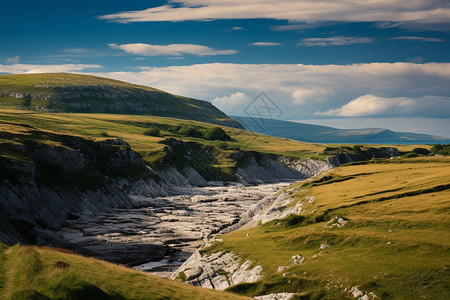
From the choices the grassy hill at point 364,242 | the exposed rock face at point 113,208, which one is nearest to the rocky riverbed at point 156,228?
the exposed rock face at point 113,208

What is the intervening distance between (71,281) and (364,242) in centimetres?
3037

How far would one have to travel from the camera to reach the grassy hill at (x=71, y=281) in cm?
2566

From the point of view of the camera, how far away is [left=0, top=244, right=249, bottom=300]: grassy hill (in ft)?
84.2

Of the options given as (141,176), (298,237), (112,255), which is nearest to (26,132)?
(141,176)

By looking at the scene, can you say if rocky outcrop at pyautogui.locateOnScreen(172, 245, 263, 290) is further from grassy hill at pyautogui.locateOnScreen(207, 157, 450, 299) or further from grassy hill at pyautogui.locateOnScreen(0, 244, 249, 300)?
grassy hill at pyautogui.locateOnScreen(0, 244, 249, 300)

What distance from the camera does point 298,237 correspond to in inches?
2055

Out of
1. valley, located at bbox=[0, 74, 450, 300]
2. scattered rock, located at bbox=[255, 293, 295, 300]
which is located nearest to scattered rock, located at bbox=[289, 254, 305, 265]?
valley, located at bbox=[0, 74, 450, 300]

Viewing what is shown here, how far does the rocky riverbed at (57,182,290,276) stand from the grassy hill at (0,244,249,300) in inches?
1157

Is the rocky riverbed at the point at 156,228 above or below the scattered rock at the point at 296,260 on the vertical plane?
below

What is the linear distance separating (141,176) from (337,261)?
117311 millimetres

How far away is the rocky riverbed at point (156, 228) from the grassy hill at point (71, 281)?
29.4 meters

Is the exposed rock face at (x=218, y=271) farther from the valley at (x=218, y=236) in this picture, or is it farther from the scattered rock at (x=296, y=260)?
the scattered rock at (x=296, y=260)

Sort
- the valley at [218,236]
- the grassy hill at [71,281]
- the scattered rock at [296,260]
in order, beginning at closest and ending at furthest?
the grassy hill at [71,281] < the valley at [218,236] < the scattered rock at [296,260]

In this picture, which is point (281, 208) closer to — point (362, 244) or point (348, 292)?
point (362, 244)
